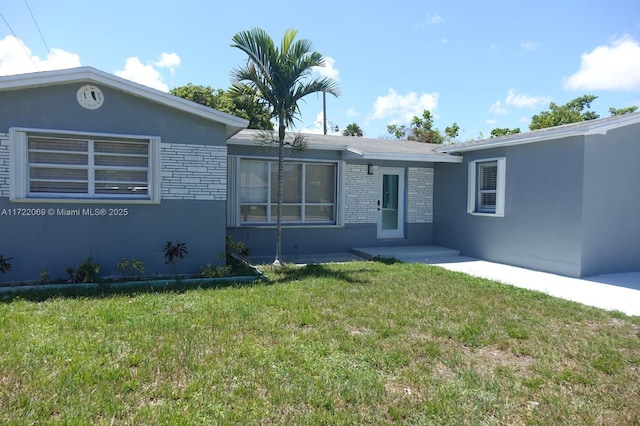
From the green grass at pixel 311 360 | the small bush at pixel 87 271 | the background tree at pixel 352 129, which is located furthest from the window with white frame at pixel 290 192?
the background tree at pixel 352 129

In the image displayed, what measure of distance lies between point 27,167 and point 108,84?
2000 mm

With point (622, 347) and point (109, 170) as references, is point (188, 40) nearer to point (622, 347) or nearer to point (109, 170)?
point (109, 170)

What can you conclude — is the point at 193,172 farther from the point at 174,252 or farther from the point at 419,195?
the point at 419,195

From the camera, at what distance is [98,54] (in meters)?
12.7

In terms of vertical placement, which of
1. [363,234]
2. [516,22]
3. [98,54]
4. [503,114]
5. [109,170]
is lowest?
[363,234]

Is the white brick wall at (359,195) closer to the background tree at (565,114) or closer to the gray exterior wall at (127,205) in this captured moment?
the gray exterior wall at (127,205)

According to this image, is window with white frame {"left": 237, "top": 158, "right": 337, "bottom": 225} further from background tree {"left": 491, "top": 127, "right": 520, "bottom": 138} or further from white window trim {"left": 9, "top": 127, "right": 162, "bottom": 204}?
background tree {"left": 491, "top": 127, "right": 520, "bottom": 138}

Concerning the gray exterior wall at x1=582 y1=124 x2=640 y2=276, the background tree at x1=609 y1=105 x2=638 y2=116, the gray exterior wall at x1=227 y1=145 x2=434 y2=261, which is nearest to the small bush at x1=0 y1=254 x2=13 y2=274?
the gray exterior wall at x1=227 y1=145 x2=434 y2=261

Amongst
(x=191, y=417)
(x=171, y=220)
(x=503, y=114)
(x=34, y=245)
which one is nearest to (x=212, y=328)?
Result: (x=191, y=417)

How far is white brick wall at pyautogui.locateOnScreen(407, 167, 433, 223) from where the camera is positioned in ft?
41.7

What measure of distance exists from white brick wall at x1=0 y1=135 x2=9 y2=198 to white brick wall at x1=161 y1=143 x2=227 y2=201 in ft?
8.08

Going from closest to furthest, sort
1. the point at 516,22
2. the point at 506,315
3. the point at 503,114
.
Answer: the point at 506,315 → the point at 516,22 → the point at 503,114

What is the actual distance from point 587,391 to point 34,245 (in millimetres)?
8245

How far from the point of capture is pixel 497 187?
1045 cm
